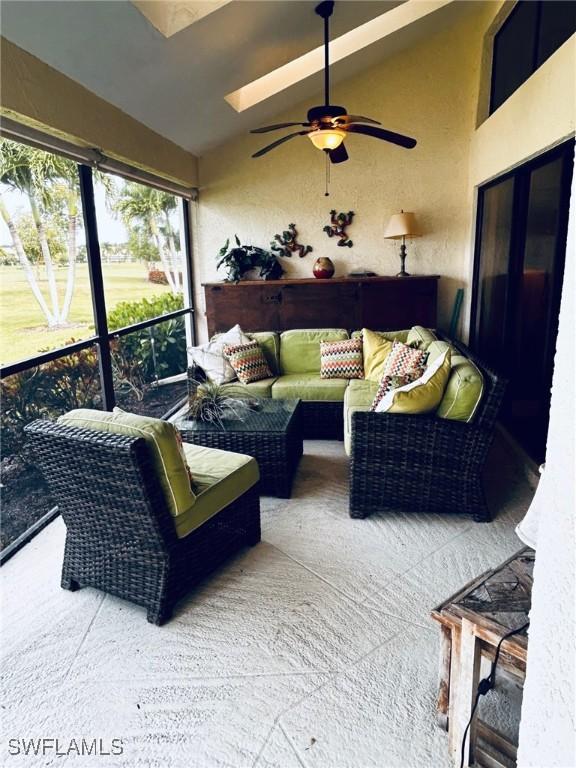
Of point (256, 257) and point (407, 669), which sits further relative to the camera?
point (256, 257)

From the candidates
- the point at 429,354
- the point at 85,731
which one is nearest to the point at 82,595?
the point at 85,731

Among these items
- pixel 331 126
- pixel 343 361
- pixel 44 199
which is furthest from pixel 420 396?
pixel 44 199

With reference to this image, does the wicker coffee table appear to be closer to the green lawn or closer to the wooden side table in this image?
the green lawn

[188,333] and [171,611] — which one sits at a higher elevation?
[188,333]

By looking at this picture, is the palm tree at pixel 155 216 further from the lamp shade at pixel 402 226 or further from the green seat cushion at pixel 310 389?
the lamp shade at pixel 402 226

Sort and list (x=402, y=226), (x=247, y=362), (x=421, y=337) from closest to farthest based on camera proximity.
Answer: (x=421, y=337) < (x=247, y=362) < (x=402, y=226)

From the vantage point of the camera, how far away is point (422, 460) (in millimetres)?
2855

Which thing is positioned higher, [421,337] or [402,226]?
[402,226]

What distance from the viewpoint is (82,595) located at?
235 cm

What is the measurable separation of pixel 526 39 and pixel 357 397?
2.96m

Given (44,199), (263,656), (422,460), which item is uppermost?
(44,199)

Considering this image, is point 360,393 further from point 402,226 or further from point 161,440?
point 402,226

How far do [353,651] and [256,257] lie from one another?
453 cm

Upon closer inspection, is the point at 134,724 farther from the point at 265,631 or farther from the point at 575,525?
the point at 575,525
